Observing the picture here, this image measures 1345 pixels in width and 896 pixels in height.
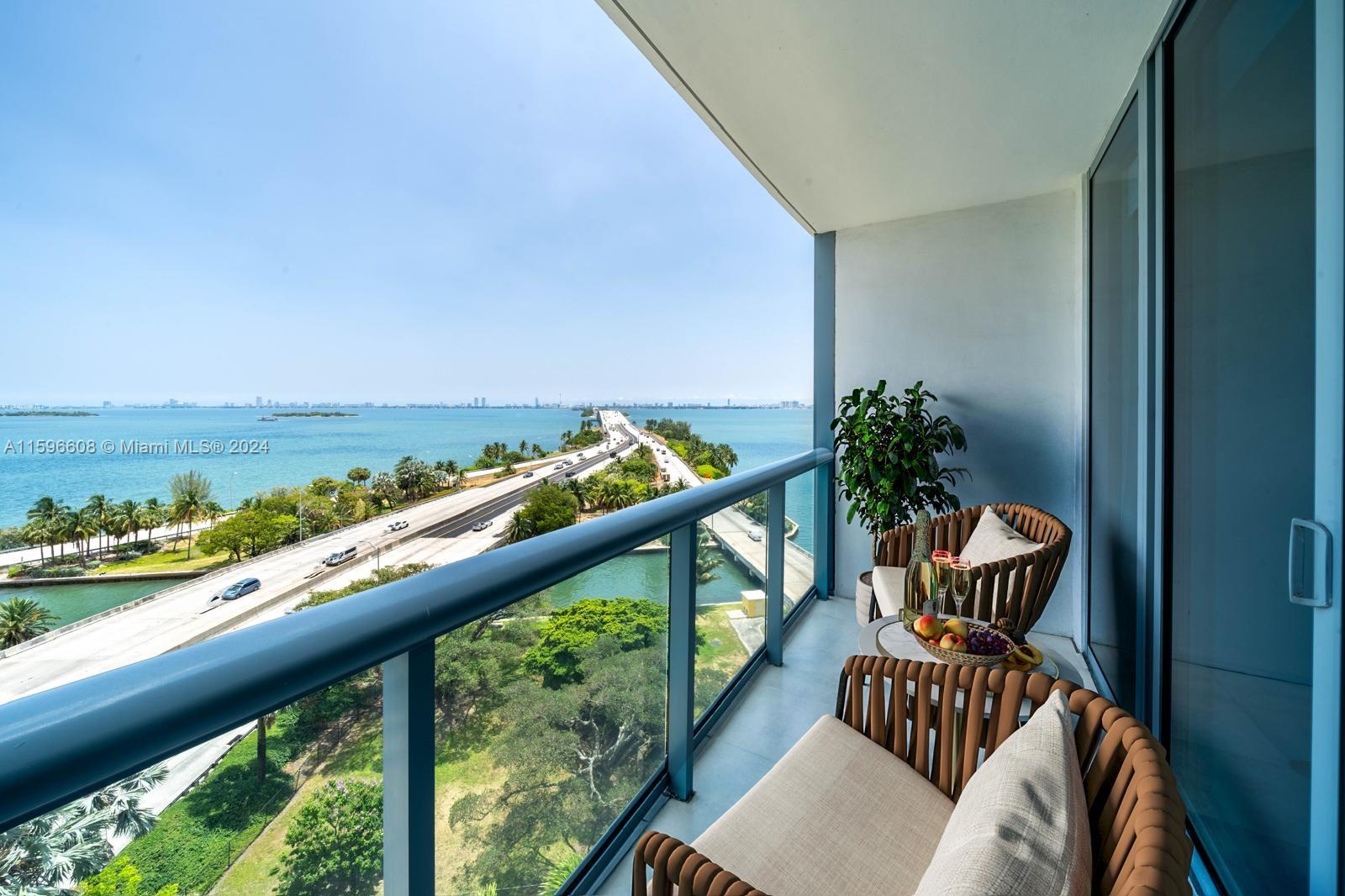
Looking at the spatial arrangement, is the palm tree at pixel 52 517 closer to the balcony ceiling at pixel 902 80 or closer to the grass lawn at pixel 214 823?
the grass lawn at pixel 214 823

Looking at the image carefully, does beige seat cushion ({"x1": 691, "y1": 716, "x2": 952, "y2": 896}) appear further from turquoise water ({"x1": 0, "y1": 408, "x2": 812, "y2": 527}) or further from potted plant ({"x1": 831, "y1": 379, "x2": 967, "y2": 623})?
potted plant ({"x1": 831, "y1": 379, "x2": 967, "y2": 623})

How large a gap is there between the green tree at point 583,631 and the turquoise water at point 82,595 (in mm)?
1078

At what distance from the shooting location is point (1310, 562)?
38.4 inches

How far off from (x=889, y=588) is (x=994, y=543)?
0.54 m

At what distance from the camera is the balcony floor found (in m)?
1.86

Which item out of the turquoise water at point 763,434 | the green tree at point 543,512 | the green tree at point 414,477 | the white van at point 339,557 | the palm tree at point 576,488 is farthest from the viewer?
the green tree at point 414,477

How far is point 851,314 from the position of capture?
3.97 m

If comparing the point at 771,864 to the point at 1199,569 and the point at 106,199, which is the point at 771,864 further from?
the point at 106,199

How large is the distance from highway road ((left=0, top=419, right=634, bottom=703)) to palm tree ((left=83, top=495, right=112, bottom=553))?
0.42m

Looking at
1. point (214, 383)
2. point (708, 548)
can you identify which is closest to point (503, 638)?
point (708, 548)

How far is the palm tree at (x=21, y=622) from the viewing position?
127 cm

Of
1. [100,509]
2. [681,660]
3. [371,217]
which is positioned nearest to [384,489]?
[100,509]

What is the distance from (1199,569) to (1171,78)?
157 centimetres

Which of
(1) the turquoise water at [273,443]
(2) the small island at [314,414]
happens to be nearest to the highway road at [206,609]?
(1) the turquoise water at [273,443]
